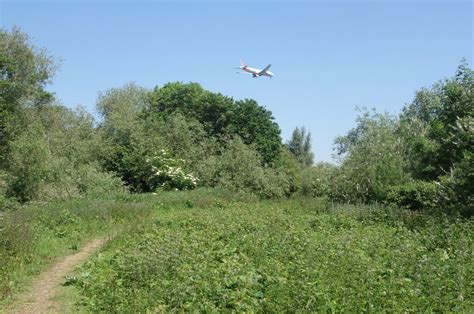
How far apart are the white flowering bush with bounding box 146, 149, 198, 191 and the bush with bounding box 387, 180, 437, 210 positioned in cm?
1329

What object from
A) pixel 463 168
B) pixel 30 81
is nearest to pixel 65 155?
pixel 30 81

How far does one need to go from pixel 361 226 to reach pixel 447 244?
4805mm

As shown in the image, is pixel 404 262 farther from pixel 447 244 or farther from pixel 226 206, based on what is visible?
pixel 226 206

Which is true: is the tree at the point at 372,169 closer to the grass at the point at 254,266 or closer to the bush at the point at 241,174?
the bush at the point at 241,174

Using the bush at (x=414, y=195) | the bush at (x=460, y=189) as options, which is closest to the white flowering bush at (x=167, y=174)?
the bush at (x=414, y=195)

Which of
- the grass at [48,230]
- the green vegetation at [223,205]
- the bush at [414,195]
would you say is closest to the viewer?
the green vegetation at [223,205]

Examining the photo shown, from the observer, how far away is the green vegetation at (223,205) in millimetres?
7695

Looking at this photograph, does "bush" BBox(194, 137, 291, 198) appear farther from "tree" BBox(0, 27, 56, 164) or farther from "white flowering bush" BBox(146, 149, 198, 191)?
"tree" BBox(0, 27, 56, 164)

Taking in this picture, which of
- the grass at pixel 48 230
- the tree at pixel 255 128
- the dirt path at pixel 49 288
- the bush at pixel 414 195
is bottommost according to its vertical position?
the dirt path at pixel 49 288

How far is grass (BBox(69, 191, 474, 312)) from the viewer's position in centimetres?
691

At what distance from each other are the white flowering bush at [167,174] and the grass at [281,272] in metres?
16.4

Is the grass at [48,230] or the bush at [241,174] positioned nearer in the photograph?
the grass at [48,230]

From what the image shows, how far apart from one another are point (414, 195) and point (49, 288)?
54.0 feet

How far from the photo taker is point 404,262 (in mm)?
8883
